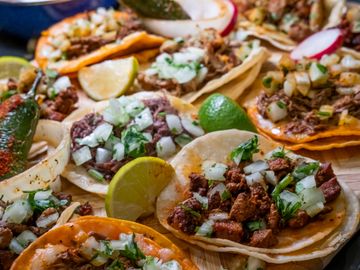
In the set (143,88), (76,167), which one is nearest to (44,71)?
(143,88)

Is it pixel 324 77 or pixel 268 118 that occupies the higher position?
pixel 324 77

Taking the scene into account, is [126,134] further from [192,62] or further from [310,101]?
[310,101]

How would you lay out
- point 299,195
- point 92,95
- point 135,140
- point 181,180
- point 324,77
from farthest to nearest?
point 92,95 → point 324,77 → point 135,140 → point 181,180 → point 299,195

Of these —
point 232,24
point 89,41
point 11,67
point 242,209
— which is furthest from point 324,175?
point 11,67

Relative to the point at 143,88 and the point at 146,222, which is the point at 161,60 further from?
the point at 146,222

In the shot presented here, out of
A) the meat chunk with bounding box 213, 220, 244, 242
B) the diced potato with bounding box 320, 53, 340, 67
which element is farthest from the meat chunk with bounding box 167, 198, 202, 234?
the diced potato with bounding box 320, 53, 340, 67

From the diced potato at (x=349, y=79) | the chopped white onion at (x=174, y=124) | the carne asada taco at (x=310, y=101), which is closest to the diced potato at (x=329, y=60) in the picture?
the carne asada taco at (x=310, y=101)

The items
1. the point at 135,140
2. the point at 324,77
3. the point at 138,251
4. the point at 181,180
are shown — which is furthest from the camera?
the point at 324,77

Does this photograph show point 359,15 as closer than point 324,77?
No

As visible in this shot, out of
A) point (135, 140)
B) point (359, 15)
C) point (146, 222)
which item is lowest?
point (146, 222)
